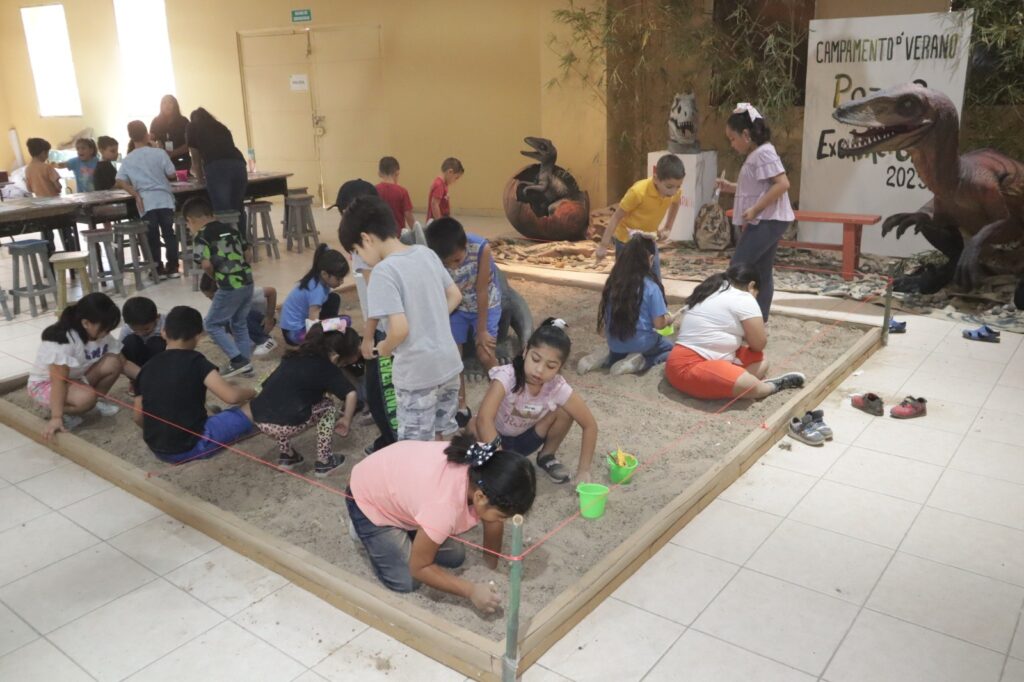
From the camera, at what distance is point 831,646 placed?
8.59 feet

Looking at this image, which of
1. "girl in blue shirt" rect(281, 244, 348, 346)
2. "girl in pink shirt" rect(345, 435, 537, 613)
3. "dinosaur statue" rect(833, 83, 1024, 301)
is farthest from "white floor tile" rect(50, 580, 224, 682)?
"dinosaur statue" rect(833, 83, 1024, 301)

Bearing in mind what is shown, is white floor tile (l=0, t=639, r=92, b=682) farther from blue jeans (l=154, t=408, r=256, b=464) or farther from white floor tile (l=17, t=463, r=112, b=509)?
blue jeans (l=154, t=408, r=256, b=464)

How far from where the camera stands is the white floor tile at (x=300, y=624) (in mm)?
2664

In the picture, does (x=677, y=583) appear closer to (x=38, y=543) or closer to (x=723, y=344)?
(x=723, y=344)

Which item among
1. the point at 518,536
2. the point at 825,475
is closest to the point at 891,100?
the point at 825,475

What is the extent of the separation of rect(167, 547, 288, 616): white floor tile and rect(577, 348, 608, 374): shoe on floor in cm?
243

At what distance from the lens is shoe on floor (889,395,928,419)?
4.32m

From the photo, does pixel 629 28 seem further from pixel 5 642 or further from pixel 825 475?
pixel 5 642

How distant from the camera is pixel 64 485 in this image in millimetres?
3854

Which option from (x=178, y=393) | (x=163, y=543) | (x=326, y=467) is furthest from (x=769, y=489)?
(x=178, y=393)

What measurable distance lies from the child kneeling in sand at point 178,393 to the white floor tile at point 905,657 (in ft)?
8.86

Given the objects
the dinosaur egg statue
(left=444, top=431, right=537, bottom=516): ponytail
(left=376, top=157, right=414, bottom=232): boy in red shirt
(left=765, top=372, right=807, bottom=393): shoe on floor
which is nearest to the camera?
(left=444, top=431, right=537, bottom=516): ponytail

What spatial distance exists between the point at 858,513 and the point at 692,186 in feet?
19.0

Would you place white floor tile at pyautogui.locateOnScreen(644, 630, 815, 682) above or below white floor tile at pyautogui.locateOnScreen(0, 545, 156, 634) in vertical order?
below
